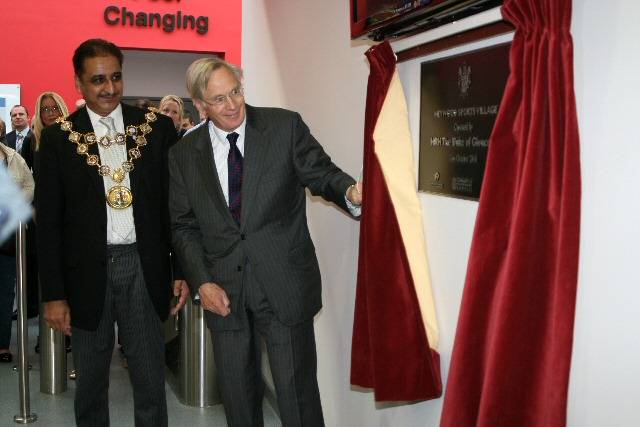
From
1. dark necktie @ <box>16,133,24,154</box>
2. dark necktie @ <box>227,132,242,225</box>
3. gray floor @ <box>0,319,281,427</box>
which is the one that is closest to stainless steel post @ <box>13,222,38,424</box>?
gray floor @ <box>0,319,281,427</box>

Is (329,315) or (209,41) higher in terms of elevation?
(209,41)

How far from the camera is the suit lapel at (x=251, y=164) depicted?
2283 mm

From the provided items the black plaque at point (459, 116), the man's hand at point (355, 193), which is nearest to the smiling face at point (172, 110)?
the man's hand at point (355, 193)

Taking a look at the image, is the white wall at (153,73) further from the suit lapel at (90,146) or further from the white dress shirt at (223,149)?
the white dress shirt at (223,149)

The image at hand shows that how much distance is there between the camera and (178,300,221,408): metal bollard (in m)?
3.89

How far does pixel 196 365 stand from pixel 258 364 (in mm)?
1549

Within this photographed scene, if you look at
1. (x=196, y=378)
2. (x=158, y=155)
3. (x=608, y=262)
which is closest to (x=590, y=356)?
(x=608, y=262)

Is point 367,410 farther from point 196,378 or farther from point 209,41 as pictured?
point 209,41

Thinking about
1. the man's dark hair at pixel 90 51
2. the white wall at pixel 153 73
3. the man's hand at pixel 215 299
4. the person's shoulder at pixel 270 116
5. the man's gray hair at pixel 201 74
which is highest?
the white wall at pixel 153 73

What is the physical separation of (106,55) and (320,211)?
1208mm

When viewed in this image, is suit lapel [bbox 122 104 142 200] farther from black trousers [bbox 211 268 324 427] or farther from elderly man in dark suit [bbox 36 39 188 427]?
black trousers [bbox 211 268 324 427]

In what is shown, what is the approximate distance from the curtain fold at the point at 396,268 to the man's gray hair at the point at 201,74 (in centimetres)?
50

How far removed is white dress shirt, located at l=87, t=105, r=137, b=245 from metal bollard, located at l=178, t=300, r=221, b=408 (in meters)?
1.36

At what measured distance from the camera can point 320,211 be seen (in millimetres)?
3277
